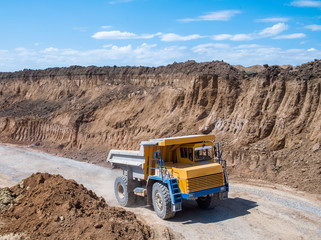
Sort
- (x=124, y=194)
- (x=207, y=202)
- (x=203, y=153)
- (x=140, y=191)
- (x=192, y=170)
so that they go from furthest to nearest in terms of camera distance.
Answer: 1. (x=124, y=194)
2. (x=140, y=191)
3. (x=207, y=202)
4. (x=203, y=153)
5. (x=192, y=170)

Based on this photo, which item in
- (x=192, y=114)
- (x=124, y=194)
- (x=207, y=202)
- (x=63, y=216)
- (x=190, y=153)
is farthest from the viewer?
(x=192, y=114)

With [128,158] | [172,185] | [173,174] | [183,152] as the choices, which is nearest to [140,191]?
[128,158]

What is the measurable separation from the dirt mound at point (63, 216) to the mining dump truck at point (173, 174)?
1.24 meters

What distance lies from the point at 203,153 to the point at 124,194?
3.59m

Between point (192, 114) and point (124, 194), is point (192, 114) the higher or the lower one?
the higher one

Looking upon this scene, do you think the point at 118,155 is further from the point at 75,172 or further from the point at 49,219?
the point at 75,172

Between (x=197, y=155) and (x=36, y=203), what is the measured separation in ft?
17.8

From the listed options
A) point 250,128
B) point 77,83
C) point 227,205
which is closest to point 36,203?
point 227,205

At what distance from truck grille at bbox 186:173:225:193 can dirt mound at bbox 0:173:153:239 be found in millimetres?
1833

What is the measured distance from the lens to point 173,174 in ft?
37.4

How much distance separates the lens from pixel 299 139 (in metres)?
17.0

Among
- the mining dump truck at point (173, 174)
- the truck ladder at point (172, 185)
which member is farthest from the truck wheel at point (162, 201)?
the truck ladder at point (172, 185)

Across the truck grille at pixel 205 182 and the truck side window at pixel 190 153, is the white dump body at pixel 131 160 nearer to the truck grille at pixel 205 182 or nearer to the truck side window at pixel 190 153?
the truck side window at pixel 190 153

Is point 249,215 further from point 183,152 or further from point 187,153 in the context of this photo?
point 183,152
